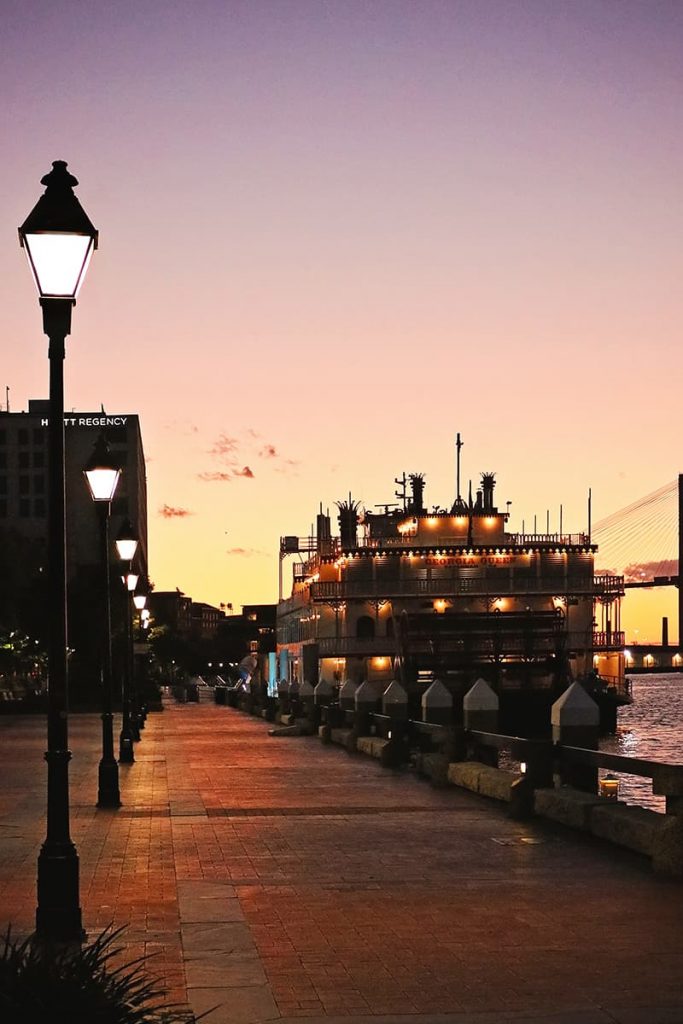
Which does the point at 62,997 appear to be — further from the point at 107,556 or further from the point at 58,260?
the point at 107,556

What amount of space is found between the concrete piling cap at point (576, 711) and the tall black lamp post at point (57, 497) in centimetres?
822

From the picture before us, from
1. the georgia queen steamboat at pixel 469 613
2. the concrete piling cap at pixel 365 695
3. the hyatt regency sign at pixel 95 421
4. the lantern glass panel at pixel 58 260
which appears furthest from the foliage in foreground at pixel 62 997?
the hyatt regency sign at pixel 95 421

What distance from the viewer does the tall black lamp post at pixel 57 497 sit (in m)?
9.42

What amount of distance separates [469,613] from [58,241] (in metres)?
64.4

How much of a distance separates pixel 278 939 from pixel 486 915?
5.27 feet

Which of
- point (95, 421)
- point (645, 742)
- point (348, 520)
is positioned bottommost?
point (645, 742)

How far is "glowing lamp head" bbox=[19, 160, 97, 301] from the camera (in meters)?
9.47

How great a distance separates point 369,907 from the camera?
10.8 meters

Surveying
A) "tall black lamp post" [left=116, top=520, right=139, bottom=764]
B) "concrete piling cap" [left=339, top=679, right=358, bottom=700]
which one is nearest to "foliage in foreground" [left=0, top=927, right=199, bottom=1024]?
"tall black lamp post" [left=116, top=520, right=139, bottom=764]

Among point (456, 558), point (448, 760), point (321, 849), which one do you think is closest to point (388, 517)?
point (456, 558)

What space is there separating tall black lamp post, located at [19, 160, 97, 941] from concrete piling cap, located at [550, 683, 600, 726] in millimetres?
8221

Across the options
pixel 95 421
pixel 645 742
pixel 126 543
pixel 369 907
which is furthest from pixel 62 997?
pixel 95 421

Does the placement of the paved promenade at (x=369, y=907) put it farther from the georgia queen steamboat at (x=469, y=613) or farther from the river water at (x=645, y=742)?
the georgia queen steamboat at (x=469, y=613)

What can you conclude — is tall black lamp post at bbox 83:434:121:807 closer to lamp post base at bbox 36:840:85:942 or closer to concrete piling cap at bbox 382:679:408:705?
lamp post base at bbox 36:840:85:942
